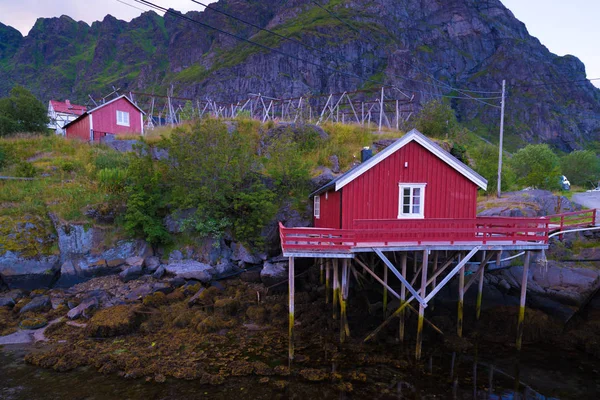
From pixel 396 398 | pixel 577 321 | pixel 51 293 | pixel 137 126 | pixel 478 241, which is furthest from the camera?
pixel 137 126

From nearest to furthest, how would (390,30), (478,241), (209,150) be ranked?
(478,241) → (209,150) → (390,30)

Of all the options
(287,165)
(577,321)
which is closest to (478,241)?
(577,321)

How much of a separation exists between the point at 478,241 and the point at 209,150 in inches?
611

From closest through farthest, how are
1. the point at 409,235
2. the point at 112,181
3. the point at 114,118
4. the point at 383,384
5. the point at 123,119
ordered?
the point at 383,384
the point at 409,235
the point at 112,181
the point at 114,118
the point at 123,119

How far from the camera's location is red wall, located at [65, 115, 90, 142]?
31.2 meters

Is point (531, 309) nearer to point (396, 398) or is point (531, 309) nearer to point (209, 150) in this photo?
point (396, 398)

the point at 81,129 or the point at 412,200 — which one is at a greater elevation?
the point at 81,129

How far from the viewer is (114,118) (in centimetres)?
3272

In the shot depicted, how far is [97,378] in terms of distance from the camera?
10.2m

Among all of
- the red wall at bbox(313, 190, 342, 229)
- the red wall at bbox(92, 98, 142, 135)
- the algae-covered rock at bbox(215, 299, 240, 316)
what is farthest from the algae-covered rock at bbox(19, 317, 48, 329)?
the red wall at bbox(92, 98, 142, 135)

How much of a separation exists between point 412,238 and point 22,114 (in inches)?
1544

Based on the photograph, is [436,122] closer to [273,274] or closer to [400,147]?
[400,147]

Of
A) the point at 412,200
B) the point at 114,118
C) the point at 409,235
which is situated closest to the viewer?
the point at 409,235

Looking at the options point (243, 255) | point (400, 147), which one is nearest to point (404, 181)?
point (400, 147)
